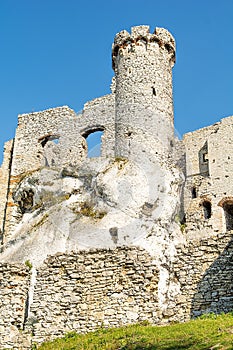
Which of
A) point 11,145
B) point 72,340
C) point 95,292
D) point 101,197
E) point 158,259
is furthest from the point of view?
point 11,145

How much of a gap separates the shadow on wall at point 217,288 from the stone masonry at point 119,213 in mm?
26

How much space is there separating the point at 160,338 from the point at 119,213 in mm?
10405

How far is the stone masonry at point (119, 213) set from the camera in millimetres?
13195

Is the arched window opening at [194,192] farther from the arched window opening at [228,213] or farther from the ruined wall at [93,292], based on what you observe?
the ruined wall at [93,292]

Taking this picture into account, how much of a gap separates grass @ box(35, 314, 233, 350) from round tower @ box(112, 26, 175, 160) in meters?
12.2

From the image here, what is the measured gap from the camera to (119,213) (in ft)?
67.6

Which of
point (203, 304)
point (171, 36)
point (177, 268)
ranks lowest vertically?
point (203, 304)

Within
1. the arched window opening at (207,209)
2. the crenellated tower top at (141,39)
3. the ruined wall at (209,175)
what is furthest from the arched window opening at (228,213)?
the crenellated tower top at (141,39)

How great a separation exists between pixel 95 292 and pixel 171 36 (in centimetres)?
1824

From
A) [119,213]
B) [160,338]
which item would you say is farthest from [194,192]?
[160,338]

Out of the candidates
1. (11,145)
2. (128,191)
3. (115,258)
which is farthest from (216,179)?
(115,258)

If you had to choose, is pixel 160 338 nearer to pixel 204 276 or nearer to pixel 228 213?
pixel 204 276

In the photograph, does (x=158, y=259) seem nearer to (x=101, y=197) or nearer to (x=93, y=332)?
(x=93, y=332)

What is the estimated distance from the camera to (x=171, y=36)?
92.2 ft
